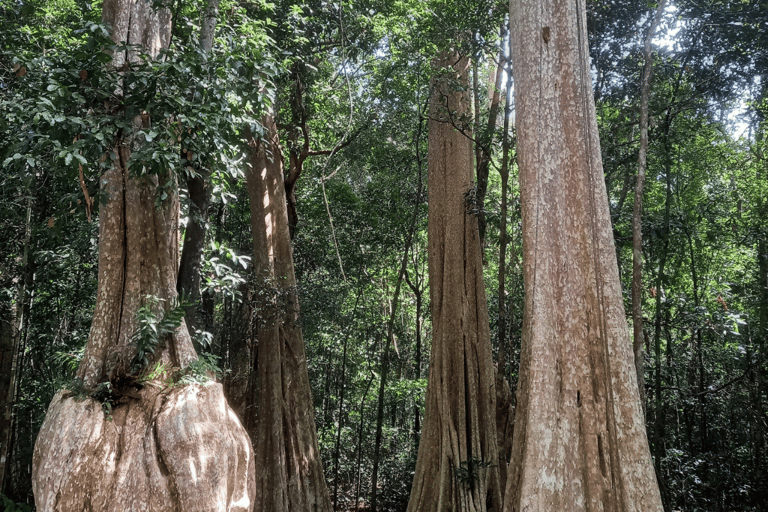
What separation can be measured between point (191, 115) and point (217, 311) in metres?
9.18

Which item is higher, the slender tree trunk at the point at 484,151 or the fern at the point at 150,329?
the slender tree trunk at the point at 484,151

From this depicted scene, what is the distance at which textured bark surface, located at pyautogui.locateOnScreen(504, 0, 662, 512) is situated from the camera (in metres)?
3.18

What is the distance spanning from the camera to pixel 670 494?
22.6 feet

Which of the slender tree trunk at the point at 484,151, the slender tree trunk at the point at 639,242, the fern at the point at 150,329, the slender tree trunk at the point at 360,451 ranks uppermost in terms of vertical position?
the slender tree trunk at the point at 484,151

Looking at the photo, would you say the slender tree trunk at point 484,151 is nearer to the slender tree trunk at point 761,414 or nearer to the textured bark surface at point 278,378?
the textured bark surface at point 278,378

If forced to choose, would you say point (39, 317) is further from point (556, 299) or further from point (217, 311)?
point (556, 299)

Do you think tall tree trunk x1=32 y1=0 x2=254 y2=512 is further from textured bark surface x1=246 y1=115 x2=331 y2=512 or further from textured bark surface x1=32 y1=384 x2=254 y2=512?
textured bark surface x1=246 y1=115 x2=331 y2=512

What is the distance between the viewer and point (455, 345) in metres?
7.05

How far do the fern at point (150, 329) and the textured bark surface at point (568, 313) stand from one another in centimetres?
262

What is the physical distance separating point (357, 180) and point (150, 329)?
289 inches

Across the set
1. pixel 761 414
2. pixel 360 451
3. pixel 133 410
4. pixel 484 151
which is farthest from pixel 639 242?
pixel 360 451

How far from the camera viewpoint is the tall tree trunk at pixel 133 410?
11.7ft

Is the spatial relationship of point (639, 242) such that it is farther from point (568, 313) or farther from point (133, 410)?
point (133, 410)

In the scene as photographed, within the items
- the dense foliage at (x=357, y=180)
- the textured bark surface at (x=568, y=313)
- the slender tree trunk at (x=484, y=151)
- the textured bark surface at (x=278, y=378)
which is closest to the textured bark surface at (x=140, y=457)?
the dense foliage at (x=357, y=180)
